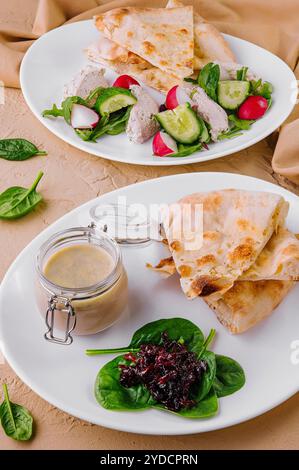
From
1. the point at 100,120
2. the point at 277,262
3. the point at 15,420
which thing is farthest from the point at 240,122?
the point at 15,420

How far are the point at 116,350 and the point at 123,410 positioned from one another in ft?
0.97

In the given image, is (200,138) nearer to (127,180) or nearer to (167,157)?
(167,157)

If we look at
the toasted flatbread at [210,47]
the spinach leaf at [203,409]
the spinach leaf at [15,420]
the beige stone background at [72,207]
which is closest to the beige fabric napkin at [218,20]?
the beige stone background at [72,207]

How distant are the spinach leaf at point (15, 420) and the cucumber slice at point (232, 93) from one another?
2396 millimetres

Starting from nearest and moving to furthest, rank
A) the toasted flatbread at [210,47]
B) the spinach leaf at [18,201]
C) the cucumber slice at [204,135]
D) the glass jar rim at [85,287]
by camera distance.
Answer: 1. the glass jar rim at [85,287]
2. the spinach leaf at [18,201]
3. the cucumber slice at [204,135]
4. the toasted flatbread at [210,47]

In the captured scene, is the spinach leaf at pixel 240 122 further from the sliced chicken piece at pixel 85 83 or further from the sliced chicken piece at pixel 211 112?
the sliced chicken piece at pixel 85 83

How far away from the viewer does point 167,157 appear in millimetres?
3939

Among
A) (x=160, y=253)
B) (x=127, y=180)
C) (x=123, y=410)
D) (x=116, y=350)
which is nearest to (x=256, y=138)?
(x=127, y=180)

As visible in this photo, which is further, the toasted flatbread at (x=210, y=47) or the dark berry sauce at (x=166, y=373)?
the toasted flatbread at (x=210, y=47)

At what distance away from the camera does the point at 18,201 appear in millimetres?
3615

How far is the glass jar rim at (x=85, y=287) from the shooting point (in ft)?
8.45

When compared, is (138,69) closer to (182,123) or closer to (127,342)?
(182,123)

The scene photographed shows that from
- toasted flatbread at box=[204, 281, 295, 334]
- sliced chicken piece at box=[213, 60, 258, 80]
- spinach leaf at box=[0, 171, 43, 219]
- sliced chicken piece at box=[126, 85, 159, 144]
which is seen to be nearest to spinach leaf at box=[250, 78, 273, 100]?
sliced chicken piece at box=[213, 60, 258, 80]

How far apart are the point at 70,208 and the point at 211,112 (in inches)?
43.6
